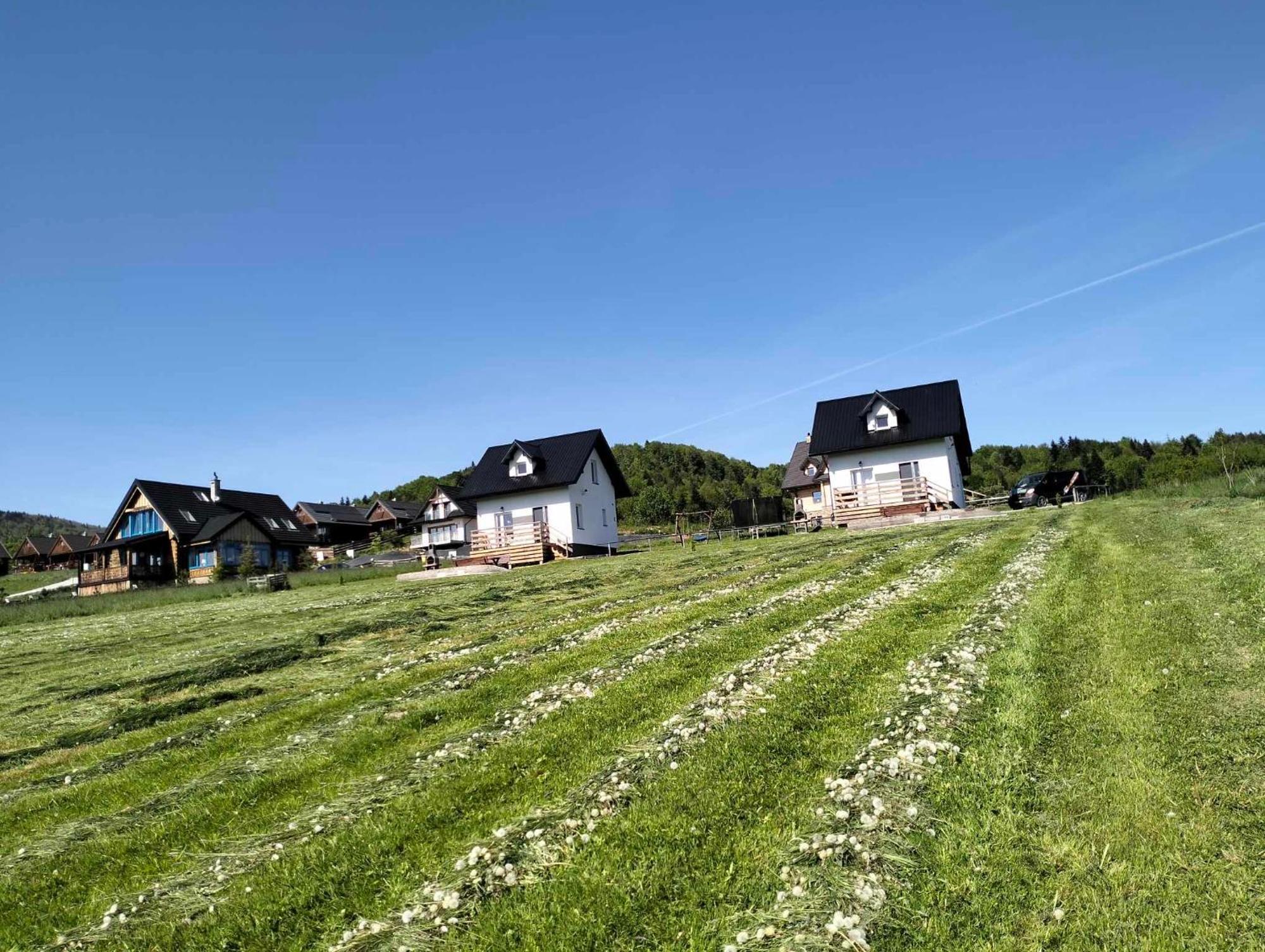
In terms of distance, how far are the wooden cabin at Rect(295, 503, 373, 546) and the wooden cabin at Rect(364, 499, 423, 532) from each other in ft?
Answer: 2.47

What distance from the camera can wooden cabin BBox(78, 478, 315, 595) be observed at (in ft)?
229

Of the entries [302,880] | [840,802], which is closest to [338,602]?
[302,880]

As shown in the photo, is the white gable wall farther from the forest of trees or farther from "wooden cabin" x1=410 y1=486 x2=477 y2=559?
the forest of trees

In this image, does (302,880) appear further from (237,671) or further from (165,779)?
(237,671)

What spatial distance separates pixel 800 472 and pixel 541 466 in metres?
26.2

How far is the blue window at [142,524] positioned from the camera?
235 feet

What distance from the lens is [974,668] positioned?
888 cm

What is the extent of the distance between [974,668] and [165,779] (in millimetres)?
9925

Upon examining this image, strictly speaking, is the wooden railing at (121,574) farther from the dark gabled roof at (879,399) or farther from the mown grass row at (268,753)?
the mown grass row at (268,753)

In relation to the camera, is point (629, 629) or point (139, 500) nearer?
point (629, 629)

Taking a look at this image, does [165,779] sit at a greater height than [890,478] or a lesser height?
lesser

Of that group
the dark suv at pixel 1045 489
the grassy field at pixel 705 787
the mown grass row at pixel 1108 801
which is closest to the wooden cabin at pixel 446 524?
the dark suv at pixel 1045 489

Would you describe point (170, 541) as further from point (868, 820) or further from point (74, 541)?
point (868, 820)

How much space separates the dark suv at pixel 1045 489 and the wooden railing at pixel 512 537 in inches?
1118
